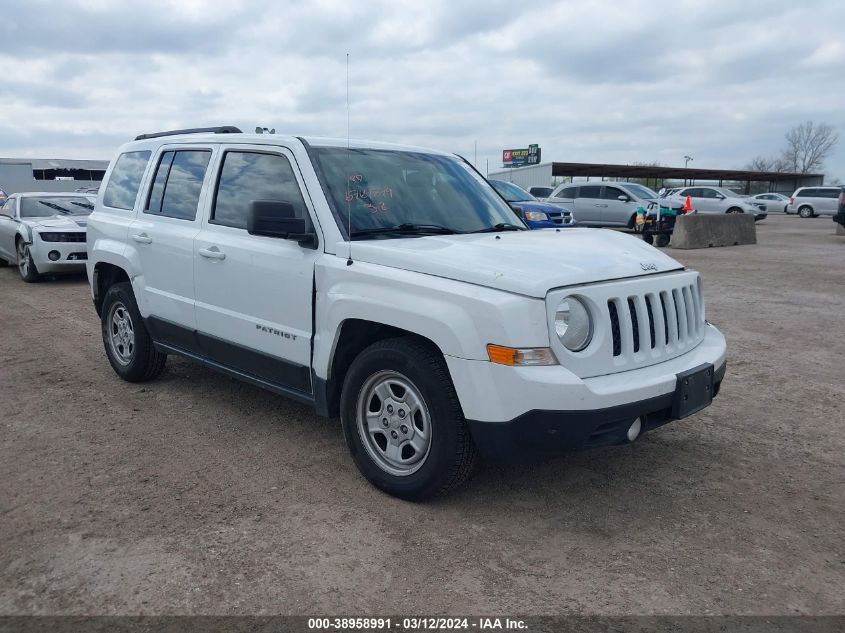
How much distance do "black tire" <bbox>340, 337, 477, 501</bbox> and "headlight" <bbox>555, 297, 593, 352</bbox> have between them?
0.59 metres

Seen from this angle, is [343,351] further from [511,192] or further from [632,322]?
[511,192]

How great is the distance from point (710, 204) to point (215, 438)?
96.5 ft

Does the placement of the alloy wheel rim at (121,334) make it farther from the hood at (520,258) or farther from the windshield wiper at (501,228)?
the windshield wiper at (501,228)

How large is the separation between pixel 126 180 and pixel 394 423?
3.62 m

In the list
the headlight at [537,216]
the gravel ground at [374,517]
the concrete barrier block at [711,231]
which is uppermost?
the headlight at [537,216]

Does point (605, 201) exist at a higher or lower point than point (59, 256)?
higher

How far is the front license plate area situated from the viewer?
3492mm

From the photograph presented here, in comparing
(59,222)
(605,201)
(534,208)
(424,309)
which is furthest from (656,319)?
(605,201)

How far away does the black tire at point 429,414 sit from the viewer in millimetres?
3371

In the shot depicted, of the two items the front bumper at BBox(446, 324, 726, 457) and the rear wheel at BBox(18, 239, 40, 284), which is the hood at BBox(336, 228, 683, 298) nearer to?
the front bumper at BBox(446, 324, 726, 457)

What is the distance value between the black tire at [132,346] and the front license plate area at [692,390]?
13.2 ft

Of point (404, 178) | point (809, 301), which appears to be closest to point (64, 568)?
point (404, 178)

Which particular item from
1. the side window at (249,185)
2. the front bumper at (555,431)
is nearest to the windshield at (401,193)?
the side window at (249,185)

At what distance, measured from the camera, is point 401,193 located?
14.4 ft
